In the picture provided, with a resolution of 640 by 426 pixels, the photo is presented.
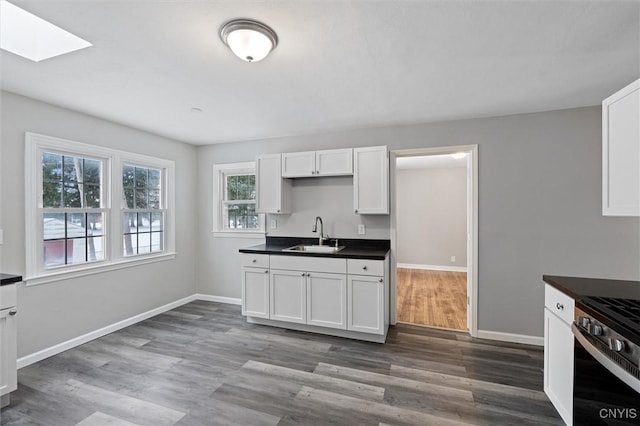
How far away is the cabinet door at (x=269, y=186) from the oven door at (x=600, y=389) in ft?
9.90

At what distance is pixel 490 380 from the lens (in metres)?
2.32

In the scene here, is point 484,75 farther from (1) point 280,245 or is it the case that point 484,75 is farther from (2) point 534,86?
(1) point 280,245

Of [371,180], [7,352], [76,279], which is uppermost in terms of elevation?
[371,180]

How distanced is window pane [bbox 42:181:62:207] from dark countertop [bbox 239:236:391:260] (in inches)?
74.8

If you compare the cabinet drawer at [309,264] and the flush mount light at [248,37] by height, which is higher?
the flush mount light at [248,37]

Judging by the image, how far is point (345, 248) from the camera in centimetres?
353

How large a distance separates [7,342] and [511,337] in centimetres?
448

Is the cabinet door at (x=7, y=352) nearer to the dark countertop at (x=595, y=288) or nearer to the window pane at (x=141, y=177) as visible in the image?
the window pane at (x=141, y=177)

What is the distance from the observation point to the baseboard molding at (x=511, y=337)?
2.95 meters

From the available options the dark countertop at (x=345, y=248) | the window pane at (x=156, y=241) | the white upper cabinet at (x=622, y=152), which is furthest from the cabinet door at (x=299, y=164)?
the white upper cabinet at (x=622, y=152)

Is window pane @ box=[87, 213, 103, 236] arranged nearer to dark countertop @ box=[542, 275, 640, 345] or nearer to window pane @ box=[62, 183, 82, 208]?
window pane @ box=[62, 183, 82, 208]

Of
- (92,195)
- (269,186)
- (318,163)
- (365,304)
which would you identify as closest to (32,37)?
(92,195)

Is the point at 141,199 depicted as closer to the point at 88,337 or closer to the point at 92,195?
the point at 92,195

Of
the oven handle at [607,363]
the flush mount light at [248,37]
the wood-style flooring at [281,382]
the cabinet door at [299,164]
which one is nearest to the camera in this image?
the oven handle at [607,363]
